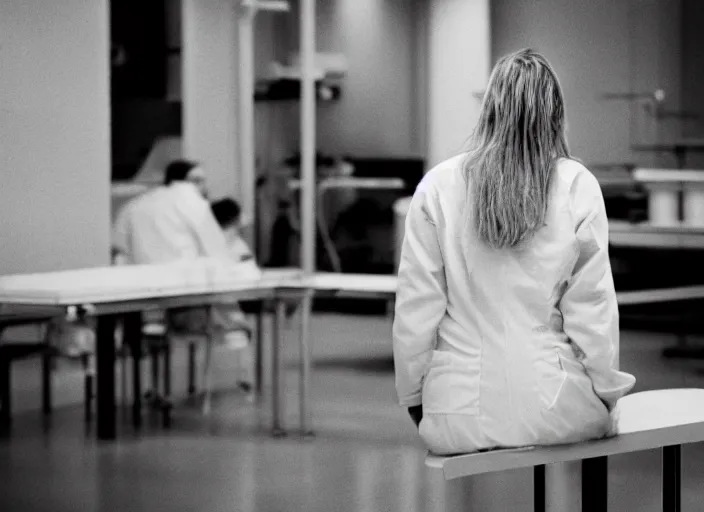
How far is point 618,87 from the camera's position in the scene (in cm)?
923

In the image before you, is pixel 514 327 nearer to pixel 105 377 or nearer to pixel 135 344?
pixel 105 377

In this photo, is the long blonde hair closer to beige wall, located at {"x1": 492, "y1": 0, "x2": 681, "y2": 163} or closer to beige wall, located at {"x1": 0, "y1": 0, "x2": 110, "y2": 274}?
beige wall, located at {"x1": 0, "y1": 0, "x2": 110, "y2": 274}

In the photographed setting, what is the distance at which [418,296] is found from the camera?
3270mm

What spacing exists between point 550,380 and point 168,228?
541cm

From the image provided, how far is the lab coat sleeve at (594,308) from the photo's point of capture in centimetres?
321

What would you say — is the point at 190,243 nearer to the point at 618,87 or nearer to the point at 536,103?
the point at 618,87

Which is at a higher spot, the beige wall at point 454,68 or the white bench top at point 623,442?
the beige wall at point 454,68

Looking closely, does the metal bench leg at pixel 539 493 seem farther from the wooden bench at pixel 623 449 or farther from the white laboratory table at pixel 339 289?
the white laboratory table at pixel 339 289

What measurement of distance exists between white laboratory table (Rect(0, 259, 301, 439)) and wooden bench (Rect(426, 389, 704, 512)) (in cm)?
280

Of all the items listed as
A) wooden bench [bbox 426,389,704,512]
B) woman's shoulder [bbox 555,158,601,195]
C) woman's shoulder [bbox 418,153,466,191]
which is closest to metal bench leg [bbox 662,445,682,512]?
wooden bench [bbox 426,389,704,512]

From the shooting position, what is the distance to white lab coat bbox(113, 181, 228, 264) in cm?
830

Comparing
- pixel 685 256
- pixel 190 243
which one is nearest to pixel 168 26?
pixel 190 243

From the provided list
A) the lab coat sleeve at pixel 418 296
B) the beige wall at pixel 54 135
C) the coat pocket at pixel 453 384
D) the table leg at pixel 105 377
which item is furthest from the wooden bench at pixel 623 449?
Answer: the beige wall at pixel 54 135

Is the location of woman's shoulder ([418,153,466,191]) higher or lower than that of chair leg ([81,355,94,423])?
higher
